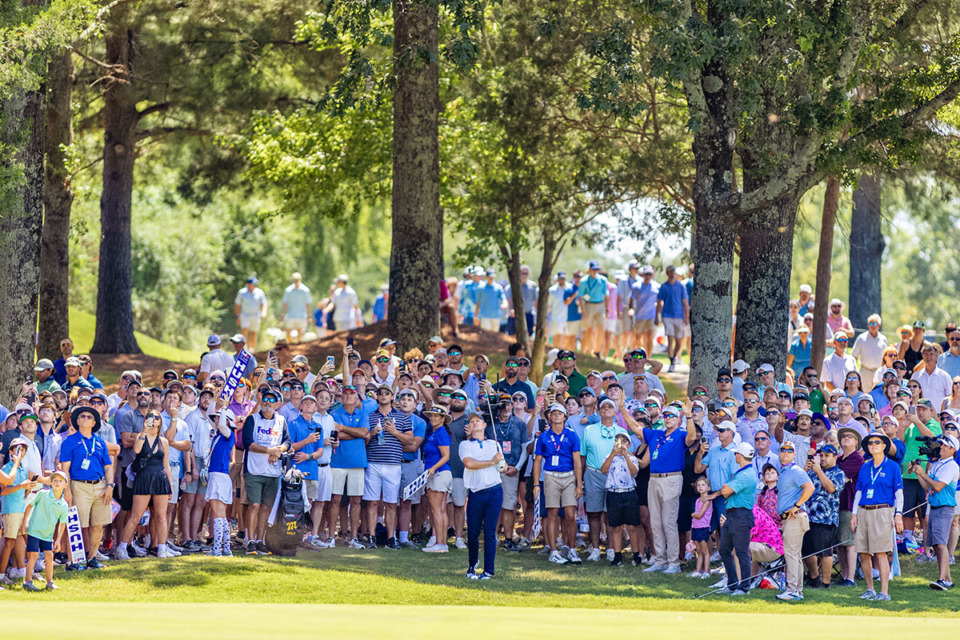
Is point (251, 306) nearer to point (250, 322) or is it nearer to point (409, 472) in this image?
point (250, 322)

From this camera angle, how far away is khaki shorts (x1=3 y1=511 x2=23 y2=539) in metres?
12.6

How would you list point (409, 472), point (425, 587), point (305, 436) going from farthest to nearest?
point (409, 472)
point (305, 436)
point (425, 587)

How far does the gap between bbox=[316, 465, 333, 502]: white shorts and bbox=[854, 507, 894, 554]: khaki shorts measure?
20.2 ft

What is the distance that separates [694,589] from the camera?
44.1 ft

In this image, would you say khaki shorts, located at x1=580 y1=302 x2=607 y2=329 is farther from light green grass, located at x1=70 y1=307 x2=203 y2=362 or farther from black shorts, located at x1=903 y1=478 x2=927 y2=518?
black shorts, located at x1=903 y1=478 x2=927 y2=518

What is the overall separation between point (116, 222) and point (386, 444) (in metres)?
13.4

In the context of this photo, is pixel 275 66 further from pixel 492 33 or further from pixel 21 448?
pixel 21 448

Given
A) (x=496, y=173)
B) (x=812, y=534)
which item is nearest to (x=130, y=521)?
(x=812, y=534)

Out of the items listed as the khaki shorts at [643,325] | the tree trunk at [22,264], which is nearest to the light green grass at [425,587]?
the tree trunk at [22,264]

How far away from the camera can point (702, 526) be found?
46.1ft

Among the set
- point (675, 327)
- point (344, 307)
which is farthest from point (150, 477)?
point (344, 307)

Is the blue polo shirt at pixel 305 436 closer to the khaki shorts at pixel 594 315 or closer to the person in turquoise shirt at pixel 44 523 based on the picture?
the person in turquoise shirt at pixel 44 523

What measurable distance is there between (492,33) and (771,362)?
8.29 metres

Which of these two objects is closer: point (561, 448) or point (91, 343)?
point (561, 448)
